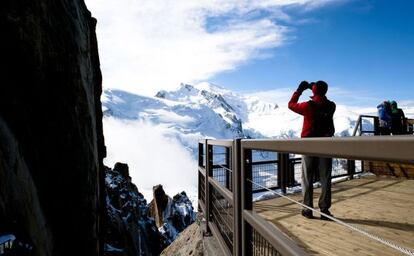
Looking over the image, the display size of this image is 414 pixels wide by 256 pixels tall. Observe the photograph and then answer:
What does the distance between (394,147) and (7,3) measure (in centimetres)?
658

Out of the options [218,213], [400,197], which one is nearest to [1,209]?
[218,213]

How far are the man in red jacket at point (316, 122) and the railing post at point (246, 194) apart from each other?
2245mm

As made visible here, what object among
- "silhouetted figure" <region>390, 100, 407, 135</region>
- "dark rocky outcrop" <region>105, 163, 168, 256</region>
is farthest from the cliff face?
"dark rocky outcrop" <region>105, 163, 168, 256</region>

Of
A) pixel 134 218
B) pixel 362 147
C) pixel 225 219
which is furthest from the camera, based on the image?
pixel 134 218

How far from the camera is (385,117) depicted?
37.0 feet

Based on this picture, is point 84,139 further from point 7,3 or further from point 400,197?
point 400,197

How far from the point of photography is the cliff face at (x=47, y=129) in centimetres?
466

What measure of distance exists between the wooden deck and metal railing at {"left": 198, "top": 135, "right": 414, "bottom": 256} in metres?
0.98

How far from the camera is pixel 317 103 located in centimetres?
502

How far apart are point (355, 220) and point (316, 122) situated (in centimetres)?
178

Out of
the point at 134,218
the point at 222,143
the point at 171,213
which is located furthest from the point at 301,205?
the point at 171,213

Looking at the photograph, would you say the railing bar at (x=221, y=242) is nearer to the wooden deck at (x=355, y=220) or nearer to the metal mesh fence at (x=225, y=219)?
the metal mesh fence at (x=225, y=219)

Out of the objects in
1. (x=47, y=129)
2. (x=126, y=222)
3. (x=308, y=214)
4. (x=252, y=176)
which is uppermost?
(x=47, y=129)

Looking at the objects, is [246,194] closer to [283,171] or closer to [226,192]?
[226,192]
